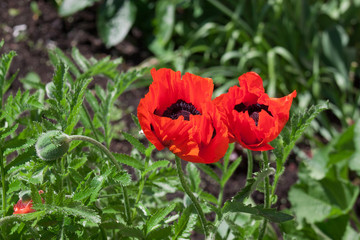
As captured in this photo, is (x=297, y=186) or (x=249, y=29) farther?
(x=249, y=29)

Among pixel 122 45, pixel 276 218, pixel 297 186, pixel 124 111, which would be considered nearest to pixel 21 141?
pixel 276 218

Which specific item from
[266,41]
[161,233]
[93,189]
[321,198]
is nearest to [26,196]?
[93,189]

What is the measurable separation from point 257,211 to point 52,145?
36 centimetres

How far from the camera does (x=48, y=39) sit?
2949mm

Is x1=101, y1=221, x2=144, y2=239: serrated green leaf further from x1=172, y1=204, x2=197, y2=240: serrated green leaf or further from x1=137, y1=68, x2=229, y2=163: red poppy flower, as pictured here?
x1=137, y1=68, x2=229, y2=163: red poppy flower

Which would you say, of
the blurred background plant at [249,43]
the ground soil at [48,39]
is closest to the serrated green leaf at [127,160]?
the blurred background plant at [249,43]

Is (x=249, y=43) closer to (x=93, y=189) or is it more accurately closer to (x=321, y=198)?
(x=321, y=198)

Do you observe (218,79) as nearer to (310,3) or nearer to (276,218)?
(310,3)

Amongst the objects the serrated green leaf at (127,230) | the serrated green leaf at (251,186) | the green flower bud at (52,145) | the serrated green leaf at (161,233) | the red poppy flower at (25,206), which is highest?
the green flower bud at (52,145)

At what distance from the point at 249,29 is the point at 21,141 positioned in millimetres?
1915

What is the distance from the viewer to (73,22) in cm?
311

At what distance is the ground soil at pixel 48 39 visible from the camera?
277cm

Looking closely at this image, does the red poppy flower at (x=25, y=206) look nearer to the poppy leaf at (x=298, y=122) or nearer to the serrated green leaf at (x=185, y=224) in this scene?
the serrated green leaf at (x=185, y=224)

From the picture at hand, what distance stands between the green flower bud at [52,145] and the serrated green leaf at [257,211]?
0.29 metres
